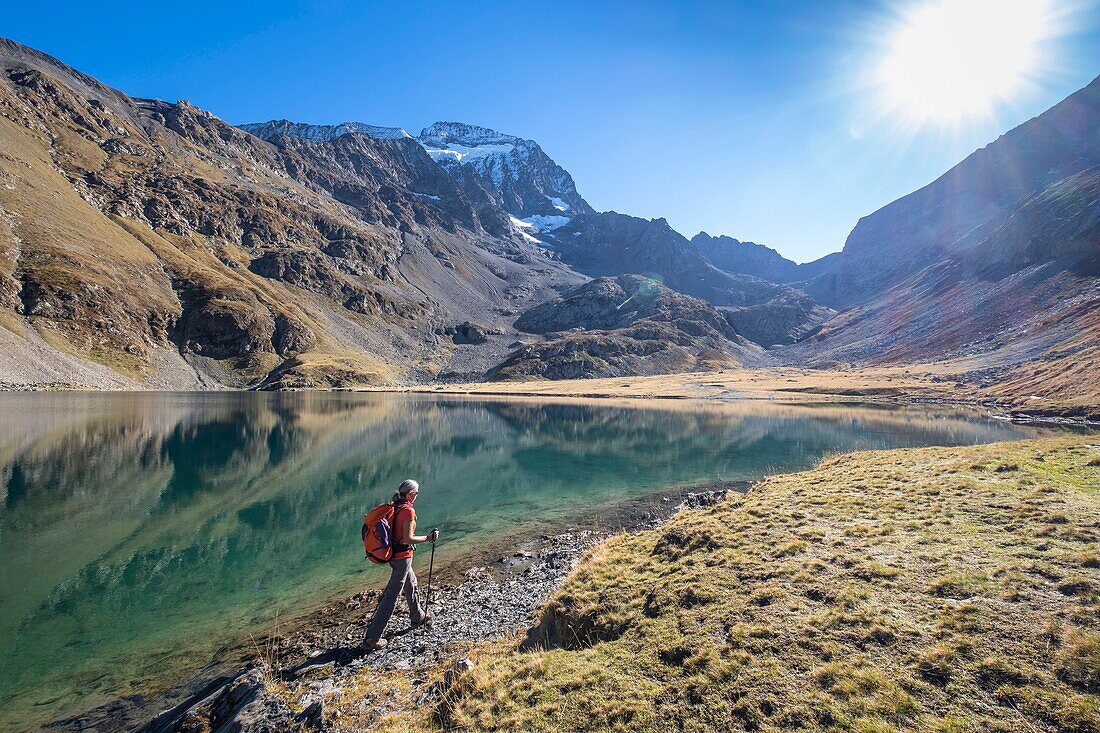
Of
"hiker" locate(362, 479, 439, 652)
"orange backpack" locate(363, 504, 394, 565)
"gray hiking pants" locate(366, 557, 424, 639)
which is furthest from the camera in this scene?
"gray hiking pants" locate(366, 557, 424, 639)

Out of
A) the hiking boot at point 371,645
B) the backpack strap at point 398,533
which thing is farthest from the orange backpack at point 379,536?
the hiking boot at point 371,645

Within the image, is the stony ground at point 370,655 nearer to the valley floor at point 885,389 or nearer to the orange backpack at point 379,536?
the orange backpack at point 379,536

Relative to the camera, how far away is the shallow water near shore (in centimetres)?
1458

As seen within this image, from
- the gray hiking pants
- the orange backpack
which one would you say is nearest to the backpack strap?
the orange backpack

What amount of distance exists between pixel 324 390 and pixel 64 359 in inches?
2310

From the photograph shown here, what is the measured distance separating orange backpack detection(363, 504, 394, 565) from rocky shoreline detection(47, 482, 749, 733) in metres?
2.73

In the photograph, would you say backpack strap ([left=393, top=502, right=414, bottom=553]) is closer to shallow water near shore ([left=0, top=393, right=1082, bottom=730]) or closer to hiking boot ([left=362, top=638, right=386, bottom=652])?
hiking boot ([left=362, top=638, right=386, bottom=652])

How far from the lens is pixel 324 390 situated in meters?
151

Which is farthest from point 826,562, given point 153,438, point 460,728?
point 153,438

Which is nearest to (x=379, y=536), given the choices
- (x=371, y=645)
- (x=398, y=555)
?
(x=398, y=555)

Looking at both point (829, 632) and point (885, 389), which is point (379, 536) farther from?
point (885, 389)

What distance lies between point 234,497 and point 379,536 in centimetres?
2510

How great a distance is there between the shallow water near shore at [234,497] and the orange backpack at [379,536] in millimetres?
6219

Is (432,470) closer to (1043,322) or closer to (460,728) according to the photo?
(460,728)
